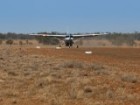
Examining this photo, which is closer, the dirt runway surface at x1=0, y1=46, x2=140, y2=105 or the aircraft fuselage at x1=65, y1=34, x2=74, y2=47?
the dirt runway surface at x1=0, y1=46, x2=140, y2=105

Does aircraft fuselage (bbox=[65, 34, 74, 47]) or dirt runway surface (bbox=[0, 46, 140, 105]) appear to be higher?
dirt runway surface (bbox=[0, 46, 140, 105])

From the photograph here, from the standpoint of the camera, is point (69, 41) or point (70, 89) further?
point (69, 41)

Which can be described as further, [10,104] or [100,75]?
[100,75]

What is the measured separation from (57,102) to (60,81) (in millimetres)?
6462

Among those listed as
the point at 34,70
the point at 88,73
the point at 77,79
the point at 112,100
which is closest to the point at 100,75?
the point at 88,73

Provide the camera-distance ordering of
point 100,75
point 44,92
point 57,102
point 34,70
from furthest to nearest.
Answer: point 34,70, point 100,75, point 44,92, point 57,102

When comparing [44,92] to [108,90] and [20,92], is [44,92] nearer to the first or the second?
[20,92]

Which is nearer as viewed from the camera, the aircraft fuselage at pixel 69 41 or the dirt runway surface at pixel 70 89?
the dirt runway surface at pixel 70 89

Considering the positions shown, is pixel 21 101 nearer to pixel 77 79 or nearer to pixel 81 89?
pixel 81 89

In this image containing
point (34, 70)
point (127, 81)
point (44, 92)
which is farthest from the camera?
point (34, 70)

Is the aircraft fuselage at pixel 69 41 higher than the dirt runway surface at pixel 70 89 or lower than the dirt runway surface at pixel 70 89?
lower

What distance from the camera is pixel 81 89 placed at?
2052cm

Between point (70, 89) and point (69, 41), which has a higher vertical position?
point (70, 89)

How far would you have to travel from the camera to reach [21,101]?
18219 millimetres
